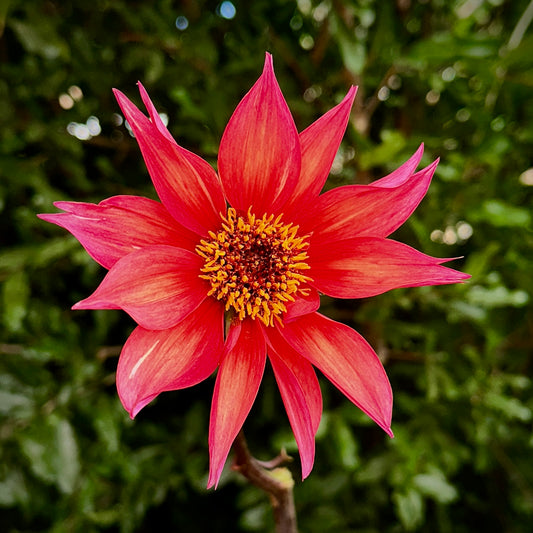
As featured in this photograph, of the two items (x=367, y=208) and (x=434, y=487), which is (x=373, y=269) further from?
(x=434, y=487)

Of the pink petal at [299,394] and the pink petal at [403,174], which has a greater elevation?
the pink petal at [403,174]

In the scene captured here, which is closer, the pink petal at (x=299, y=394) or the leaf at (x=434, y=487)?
the pink petal at (x=299, y=394)

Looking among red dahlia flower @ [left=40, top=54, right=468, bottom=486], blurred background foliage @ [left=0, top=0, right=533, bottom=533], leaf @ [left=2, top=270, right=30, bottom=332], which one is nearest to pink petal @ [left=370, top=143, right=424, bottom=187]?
red dahlia flower @ [left=40, top=54, right=468, bottom=486]

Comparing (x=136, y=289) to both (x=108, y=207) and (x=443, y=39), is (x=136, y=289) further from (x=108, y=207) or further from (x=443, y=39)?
(x=443, y=39)

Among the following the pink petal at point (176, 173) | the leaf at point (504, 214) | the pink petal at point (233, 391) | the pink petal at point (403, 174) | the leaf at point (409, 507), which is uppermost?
the leaf at point (504, 214)

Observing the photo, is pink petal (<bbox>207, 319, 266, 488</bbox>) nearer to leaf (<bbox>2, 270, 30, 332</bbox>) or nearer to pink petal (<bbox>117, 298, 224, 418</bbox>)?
pink petal (<bbox>117, 298, 224, 418</bbox>)

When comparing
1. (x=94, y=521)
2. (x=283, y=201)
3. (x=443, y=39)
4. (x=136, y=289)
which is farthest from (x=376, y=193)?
(x=94, y=521)

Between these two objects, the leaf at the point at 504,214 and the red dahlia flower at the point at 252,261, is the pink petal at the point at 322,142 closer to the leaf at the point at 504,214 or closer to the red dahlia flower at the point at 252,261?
the red dahlia flower at the point at 252,261

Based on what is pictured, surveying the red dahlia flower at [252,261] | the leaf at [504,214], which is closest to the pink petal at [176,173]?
the red dahlia flower at [252,261]

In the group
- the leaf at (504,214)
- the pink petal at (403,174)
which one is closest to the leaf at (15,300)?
the pink petal at (403,174)
